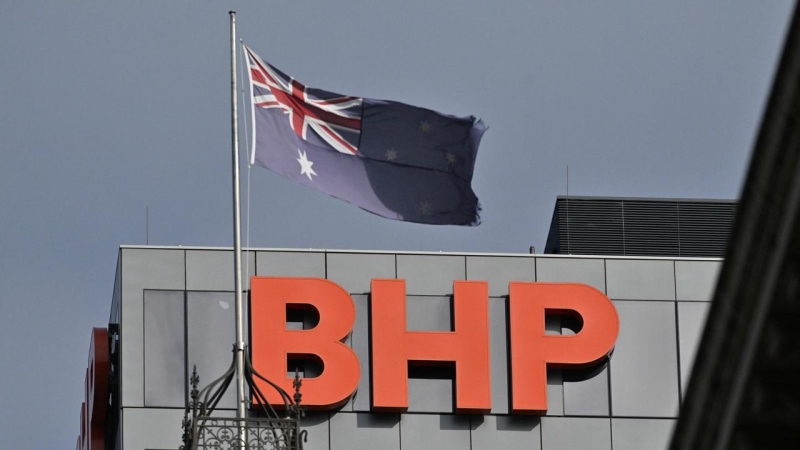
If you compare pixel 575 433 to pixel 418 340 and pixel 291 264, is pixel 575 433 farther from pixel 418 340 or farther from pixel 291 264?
pixel 291 264

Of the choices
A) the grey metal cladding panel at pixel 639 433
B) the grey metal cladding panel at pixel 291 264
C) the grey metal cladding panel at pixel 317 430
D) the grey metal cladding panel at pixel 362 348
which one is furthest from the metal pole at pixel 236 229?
the grey metal cladding panel at pixel 639 433

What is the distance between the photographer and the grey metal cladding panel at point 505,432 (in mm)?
43312

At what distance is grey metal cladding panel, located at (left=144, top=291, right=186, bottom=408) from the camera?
42188 millimetres

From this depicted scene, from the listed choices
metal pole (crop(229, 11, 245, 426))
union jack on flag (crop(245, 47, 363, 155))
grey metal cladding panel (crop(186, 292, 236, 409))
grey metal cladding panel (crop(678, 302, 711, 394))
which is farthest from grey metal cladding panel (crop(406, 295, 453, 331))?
metal pole (crop(229, 11, 245, 426))

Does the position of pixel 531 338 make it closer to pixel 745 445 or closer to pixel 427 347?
pixel 427 347

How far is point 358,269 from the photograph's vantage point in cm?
4438

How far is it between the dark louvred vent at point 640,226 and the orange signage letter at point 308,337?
7493 millimetres

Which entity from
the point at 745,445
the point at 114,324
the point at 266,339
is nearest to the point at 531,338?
the point at 266,339

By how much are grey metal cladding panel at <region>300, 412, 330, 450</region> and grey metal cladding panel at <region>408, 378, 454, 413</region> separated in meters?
1.87

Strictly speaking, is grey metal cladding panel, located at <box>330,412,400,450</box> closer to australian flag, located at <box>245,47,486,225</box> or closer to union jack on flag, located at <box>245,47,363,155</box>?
australian flag, located at <box>245,47,486,225</box>

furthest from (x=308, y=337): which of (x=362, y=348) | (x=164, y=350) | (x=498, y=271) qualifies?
Answer: (x=498, y=271)

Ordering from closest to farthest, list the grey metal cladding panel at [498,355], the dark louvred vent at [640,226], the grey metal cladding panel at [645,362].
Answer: the grey metal cladding panel at [498,355] < the grey metal cladding panel at [645,362] < the dark louvred vent at [640,226]

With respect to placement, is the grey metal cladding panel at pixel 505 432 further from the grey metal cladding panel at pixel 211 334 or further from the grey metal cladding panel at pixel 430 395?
the grey metal cladding panel at pixel 211 334

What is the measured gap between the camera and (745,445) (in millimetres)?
17844
